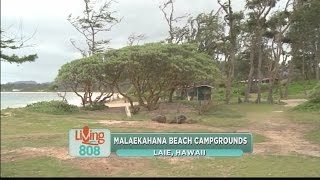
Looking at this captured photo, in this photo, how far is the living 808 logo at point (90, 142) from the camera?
257 inches

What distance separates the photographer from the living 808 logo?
257 inches

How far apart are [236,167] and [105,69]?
1291cm

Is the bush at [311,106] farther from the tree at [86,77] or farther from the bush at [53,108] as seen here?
the bush at [53,108]

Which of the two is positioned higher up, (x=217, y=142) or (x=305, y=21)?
(x=305, y=21)

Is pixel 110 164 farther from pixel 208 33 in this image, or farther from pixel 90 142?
pixel 208 33

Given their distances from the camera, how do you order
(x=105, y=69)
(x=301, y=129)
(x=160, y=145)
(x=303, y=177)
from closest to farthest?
1. (x=303, y=177)
2. (x=160, y=145)
3. (x=301, y=129)
4. (x=105, y=69)

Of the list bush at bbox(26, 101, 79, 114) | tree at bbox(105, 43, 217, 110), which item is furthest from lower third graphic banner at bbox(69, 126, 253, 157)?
bush at bbox(26, 101, 79, 114)

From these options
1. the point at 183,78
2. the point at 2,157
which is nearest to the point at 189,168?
the point at 2,157

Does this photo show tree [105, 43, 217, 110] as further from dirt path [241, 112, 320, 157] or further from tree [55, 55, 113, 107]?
dirt path [241, 112, 320, 157]

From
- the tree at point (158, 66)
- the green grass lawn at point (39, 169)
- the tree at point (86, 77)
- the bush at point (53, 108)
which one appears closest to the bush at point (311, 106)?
the tree at point (158, 66)

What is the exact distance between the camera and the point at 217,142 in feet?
22.8

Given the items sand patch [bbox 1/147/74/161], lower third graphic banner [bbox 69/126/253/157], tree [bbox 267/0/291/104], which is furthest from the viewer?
tree [bbox 267/0/291/104]

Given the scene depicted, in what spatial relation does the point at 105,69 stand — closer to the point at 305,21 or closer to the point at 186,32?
the point at 305,21

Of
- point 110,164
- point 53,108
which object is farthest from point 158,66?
point 110,164
